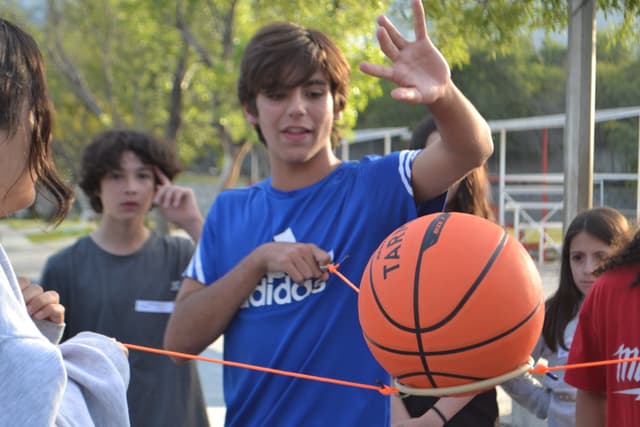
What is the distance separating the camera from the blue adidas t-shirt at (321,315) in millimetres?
2281

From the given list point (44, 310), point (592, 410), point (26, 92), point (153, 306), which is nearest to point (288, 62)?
point (26, 92)

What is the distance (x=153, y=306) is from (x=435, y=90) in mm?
2328

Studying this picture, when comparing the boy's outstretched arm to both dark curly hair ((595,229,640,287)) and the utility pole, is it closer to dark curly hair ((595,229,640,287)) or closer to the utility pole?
dark curly hair ((595,229,640,287))

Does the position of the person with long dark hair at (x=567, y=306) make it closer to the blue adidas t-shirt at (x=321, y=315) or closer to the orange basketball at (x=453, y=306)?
the blue adidas t-shirt at (x=321, y=315)

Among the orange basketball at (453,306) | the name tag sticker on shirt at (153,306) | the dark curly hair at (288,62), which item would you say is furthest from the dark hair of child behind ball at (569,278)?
the name tag sticker on shirt at (153,306)

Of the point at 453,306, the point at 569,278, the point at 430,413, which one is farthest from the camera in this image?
the point at 569,278

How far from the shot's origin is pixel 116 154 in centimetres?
398

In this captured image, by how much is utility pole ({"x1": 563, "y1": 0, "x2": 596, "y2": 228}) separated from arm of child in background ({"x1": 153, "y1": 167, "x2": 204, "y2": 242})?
179 centimetres

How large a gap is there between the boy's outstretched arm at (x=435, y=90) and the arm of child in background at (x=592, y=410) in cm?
89

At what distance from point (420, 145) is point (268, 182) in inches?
39.6

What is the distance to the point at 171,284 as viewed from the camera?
12.3ft

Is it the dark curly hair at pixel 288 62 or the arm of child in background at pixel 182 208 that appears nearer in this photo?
the dark curly hair at pixel 288 62

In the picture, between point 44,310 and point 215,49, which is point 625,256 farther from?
point 215,49

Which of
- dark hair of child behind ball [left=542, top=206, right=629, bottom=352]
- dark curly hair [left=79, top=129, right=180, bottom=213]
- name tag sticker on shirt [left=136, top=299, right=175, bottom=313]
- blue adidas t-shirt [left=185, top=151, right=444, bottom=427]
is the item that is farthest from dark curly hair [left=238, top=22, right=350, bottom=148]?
dark curly hair [left=79, top=129, right=180, bottom=213]
